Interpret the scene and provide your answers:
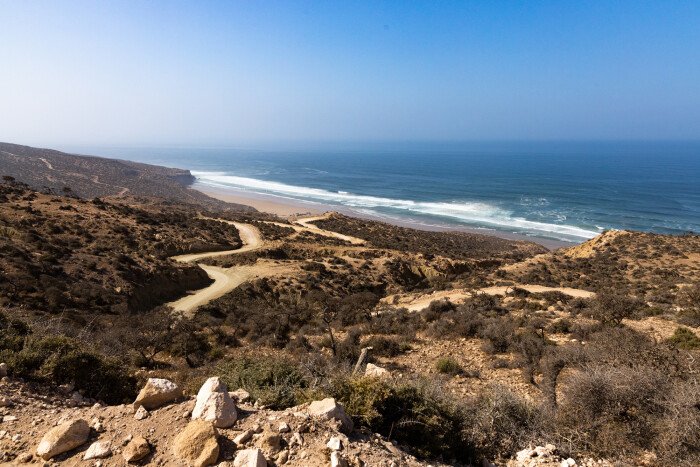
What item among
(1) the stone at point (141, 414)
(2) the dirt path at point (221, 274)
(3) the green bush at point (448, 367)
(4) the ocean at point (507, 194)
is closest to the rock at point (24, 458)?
(1) the stone at point (141, 414)

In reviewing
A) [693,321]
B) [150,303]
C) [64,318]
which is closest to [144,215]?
[150,303]

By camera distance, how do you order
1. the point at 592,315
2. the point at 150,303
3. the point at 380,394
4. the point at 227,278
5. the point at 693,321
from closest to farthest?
the point at 380,394 < the point at 693,321 < the point at 592,315 < the point at 150,303 < the point at 227,278

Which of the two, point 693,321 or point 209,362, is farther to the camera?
point 693,321

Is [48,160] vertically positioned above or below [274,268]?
above

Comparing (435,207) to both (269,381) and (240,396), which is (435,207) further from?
(240,396)

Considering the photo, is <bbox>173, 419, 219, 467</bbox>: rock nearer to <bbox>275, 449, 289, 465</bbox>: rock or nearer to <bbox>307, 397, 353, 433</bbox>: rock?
<bbox>275, 449, 289, 465</bbox>: rock

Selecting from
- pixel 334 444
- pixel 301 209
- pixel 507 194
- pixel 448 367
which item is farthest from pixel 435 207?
pixel 334 444

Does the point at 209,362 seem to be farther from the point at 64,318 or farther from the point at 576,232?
the point at 576,232
